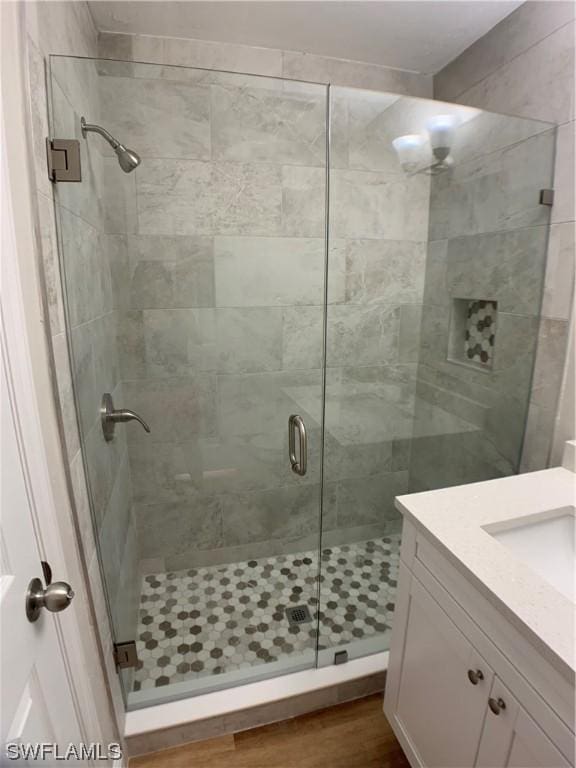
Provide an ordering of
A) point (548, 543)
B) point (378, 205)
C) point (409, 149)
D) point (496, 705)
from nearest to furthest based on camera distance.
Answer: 1. point (496, 705)
2. point (548, 543)
3. point (409, 149)
4. point (378, 205)

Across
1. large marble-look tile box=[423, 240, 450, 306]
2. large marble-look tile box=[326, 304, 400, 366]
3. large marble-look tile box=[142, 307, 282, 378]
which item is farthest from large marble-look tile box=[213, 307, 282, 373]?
large marble-look tile box=[423, 240, 450, 306]

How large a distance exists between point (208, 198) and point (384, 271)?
0.89 m

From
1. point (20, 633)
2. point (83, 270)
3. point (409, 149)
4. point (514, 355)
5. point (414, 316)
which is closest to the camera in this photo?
point (20, 633)

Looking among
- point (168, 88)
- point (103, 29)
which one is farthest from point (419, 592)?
point (103, 29)

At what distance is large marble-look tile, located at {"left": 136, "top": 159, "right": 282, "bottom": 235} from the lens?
1.53m

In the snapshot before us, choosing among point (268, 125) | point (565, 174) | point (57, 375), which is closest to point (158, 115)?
point (268, 125)

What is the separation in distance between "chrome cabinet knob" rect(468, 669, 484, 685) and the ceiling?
2.05 meters

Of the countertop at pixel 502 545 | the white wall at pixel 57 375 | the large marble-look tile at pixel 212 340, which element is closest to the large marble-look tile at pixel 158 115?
the white wall at pixel 57 375

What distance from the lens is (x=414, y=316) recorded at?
6.40 ft

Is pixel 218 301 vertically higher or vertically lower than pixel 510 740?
higher

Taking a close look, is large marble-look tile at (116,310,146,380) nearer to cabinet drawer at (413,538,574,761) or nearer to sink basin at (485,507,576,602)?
cabinet drawer at (413,538,574,761)

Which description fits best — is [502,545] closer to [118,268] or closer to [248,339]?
[248,339]

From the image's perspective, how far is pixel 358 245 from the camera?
1823mm

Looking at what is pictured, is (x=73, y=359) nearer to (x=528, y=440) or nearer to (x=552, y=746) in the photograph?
(x=552, y=746)
